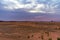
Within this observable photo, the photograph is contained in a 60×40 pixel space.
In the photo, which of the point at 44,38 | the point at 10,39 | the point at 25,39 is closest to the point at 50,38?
the point at 44,38

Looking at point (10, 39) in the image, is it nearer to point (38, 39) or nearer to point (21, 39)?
point (21, 39)

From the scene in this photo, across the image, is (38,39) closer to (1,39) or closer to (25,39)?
(25,39)

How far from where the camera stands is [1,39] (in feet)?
82.5

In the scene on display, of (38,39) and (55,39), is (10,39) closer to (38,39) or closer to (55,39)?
(38,39)

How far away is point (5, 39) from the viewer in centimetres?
2586

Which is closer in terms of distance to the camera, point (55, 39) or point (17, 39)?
point (55, 39)

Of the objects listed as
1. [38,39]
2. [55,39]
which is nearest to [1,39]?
[38,39]

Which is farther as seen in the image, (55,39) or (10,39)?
(10,39)

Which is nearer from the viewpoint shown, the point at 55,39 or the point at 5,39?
the point at 55,39

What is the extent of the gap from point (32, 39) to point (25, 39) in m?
1.08

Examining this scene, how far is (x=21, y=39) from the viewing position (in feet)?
86.1

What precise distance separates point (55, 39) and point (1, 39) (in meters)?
6.21

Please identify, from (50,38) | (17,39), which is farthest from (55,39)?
(17,39)

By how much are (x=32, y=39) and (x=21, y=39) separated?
1.44 m
